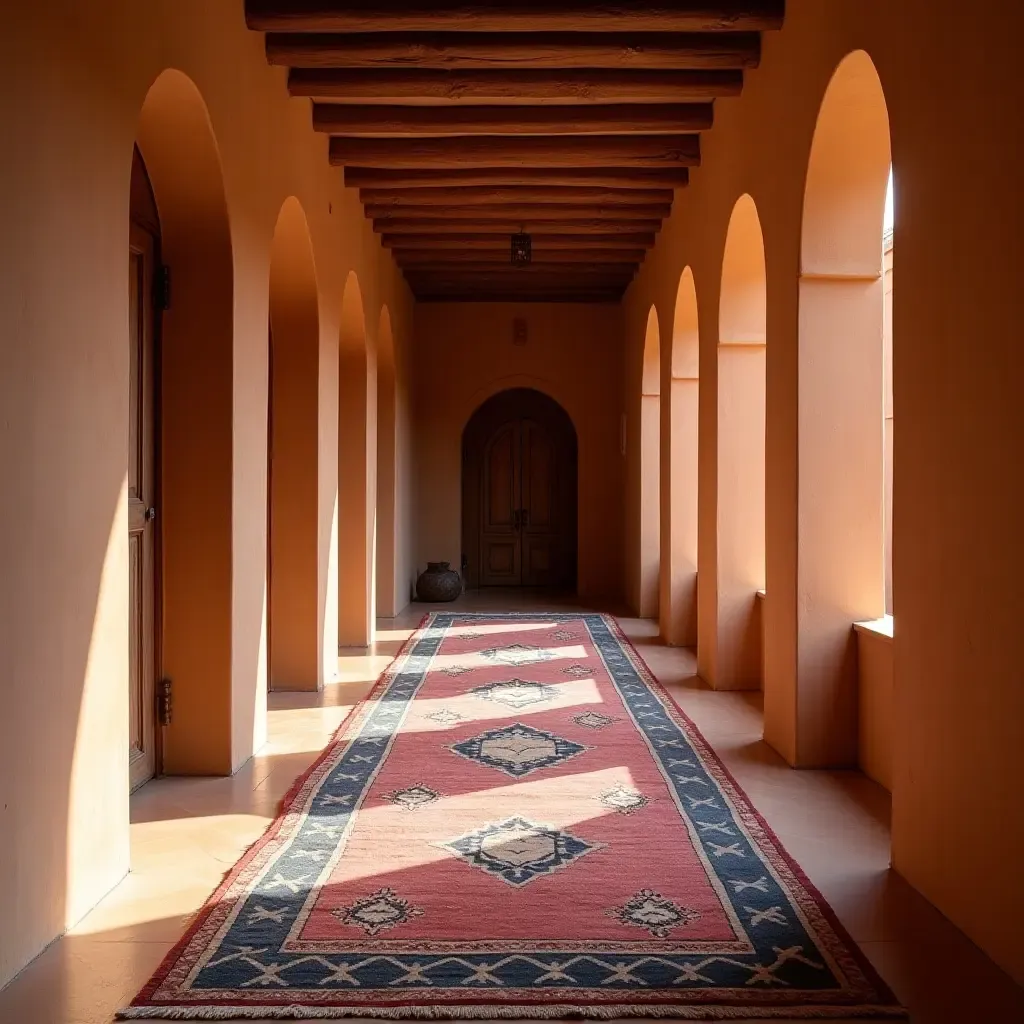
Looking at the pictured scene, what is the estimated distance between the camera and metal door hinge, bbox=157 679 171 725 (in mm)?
5090

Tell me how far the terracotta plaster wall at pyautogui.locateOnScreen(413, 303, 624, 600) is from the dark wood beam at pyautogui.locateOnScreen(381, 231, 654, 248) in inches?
131

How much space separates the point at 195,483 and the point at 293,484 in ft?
6.67

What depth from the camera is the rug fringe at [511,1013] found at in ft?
9.09

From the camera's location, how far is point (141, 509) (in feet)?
16.1

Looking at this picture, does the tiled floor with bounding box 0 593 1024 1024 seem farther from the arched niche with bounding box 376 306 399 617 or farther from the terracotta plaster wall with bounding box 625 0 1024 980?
the arched niche with bounding box 376 306 399 617

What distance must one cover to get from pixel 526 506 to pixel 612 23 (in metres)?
9.87

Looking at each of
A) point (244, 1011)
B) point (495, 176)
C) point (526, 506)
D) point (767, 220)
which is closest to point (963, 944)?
point (244, 1011)

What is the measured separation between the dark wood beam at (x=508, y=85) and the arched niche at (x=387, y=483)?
4.92m

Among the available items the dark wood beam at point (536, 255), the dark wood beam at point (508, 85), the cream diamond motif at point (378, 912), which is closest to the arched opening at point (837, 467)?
the dark wood beam at point (508, 85)

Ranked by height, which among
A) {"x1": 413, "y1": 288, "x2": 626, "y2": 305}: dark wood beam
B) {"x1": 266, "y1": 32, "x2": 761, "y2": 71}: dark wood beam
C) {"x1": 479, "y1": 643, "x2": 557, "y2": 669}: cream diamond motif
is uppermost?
{"x1": 413, "y1": 288, "x2": 626, "y2": 305}: dark wood beam

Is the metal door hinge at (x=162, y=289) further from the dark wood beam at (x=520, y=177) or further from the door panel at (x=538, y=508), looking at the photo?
the door panel at (x=538, y=508)

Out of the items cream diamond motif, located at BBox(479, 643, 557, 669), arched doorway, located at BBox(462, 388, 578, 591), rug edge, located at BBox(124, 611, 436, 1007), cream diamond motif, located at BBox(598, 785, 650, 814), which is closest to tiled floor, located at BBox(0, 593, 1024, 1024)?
rug edge, located at BBox(124, 611, 436, 1007)

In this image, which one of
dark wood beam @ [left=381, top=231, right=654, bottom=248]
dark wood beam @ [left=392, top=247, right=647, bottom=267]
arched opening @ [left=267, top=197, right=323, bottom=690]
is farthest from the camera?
dark wood beam @ [left=392, top=247, right=647, bottom=267]

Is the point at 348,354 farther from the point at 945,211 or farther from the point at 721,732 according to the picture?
the point at 945,211
